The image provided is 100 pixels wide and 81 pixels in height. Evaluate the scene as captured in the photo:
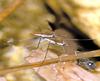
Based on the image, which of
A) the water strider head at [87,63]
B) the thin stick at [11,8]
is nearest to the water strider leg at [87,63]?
the water strider head at [87,63]

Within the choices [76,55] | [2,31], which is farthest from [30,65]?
[2,31]

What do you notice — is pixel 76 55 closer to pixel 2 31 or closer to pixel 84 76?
pixel 84 76

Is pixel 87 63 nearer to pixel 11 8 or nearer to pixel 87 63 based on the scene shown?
pixel 87 63

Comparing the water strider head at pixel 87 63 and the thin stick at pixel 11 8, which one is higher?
the thin stick at pixel 11 8

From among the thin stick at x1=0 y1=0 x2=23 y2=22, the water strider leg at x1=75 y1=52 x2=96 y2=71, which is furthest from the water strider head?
the thin stick at x1=0 y1=0 x2=23 y2=22

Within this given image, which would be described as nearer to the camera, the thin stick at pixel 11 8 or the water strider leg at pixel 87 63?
the thin stick at pixel 11 8

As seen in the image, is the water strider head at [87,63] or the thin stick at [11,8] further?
the water strider head at [87,63]

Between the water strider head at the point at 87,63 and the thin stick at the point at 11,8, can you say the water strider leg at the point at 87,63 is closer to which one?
the water strider head at the point at 87,63

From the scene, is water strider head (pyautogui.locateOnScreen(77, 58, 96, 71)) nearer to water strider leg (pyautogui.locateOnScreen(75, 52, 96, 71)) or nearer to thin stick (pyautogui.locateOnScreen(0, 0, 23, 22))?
water strider leg (pyautogui.locateOnScreen(75, 52, 96, 71))

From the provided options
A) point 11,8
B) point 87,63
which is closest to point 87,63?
point 87,63

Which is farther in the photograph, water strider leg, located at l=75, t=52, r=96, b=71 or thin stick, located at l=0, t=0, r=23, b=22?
water strider leg, located at l=75, t=52, r=96, b=71

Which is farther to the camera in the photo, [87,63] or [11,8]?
[87,63]
